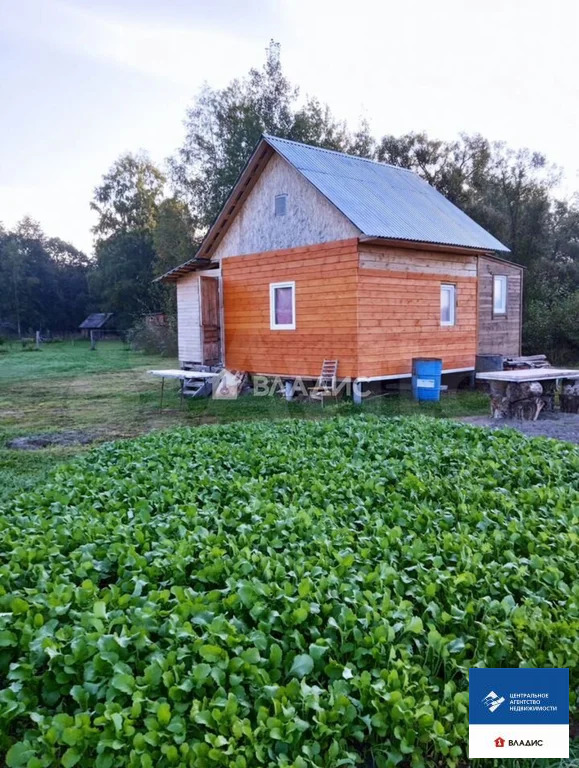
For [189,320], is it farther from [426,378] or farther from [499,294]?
[499,294]

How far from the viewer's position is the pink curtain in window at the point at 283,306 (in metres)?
12.5

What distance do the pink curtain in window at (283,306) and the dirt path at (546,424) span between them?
170 inches

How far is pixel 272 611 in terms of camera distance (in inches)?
94.6

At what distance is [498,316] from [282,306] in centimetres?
560

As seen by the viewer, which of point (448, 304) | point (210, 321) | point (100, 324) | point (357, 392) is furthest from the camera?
point (100, 324)

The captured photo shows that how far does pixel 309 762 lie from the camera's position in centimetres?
182

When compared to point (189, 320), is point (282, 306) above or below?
above

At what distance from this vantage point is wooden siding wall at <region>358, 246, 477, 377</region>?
11250mm

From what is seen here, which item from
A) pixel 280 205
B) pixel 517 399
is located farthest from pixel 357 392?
pixel 280 205

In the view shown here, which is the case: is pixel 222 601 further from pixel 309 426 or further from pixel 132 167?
pixel 132 167

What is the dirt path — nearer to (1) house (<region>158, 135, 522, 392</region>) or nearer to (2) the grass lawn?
(2) the grass lawn

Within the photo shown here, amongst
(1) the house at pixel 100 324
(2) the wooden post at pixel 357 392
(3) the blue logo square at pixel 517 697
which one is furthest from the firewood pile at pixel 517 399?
(1) the house at pixel 100 324

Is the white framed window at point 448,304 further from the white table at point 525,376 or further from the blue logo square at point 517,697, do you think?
the blue logo square at point 517,697

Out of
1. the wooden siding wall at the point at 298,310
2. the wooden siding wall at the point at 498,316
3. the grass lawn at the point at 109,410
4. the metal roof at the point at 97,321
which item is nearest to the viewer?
the grass lawn at the point at 109,410
